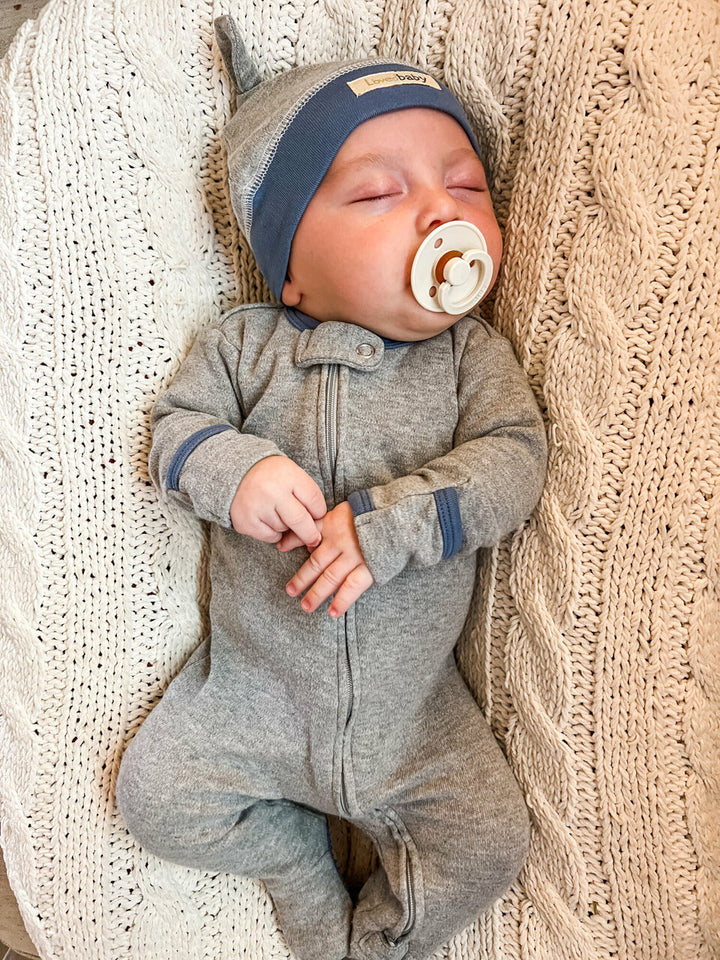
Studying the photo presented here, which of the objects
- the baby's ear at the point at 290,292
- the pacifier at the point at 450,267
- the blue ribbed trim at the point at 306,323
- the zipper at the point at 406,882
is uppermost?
the pacifier at the point at 450,267

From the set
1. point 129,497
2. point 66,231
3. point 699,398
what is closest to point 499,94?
point 699,398

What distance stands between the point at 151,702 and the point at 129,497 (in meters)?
0.29

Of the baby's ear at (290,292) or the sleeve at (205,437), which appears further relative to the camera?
the baby's ear at (290,292)

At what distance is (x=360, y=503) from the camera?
846 millimetres

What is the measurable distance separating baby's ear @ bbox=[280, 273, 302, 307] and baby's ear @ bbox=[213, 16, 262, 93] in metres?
0.27

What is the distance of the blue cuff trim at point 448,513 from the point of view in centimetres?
81

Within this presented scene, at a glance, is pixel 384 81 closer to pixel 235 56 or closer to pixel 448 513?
pixel 235 56

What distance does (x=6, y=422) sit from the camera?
964 millimetres

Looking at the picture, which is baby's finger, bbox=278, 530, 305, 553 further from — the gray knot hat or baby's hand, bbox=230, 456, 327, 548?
the gray knot hat

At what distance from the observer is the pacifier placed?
0.85 metres

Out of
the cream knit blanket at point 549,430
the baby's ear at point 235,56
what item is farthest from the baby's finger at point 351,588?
the baby's ear at point 235,56

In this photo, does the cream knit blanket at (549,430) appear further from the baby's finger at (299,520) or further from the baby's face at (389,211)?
the baby's finger at (299,520)

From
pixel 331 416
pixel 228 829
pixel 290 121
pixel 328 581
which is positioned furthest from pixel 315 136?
pixel 228 829

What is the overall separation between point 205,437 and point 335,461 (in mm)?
165
